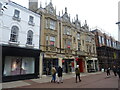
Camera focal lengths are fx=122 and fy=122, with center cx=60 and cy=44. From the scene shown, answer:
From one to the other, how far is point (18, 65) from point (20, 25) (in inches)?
206

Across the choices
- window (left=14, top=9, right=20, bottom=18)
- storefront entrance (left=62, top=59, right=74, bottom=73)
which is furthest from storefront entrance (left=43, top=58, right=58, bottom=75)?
window (left=14, top=9, right=20, bottom=18)

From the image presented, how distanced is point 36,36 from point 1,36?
17.5ft

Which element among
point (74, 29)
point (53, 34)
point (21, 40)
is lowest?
point (21, 40)

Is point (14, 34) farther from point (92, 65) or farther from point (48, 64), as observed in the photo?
point (92, 65)

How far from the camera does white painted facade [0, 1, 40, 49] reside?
46.9 feet

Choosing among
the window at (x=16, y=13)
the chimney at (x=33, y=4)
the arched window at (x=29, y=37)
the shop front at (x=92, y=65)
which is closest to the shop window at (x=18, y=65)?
the arched window at (x=29, y=37)

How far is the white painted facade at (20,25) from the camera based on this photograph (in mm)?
Answer: 14289

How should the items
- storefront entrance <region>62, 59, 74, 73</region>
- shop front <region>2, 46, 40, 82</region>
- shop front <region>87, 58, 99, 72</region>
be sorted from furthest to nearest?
shop front <region>87, 58, 99, 72</region>, storefront entrance <region>62, 59, 74, 73</region>, shop front <region>2, 46, 40, 82</region>

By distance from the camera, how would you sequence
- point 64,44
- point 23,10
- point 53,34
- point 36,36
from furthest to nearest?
point 64,44 → point 53,34 → point 36,36 → point 23,10

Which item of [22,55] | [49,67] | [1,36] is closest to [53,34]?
[49,67]

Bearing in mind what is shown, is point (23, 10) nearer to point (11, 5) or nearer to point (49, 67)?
point (11, 5)

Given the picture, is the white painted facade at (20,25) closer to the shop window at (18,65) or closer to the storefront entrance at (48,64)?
the shop window at (18,65)

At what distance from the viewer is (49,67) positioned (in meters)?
19.7

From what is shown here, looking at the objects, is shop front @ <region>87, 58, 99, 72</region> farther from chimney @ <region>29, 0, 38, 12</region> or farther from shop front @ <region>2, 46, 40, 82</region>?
chimney @ <region>29, 0, 38, 12</region>
